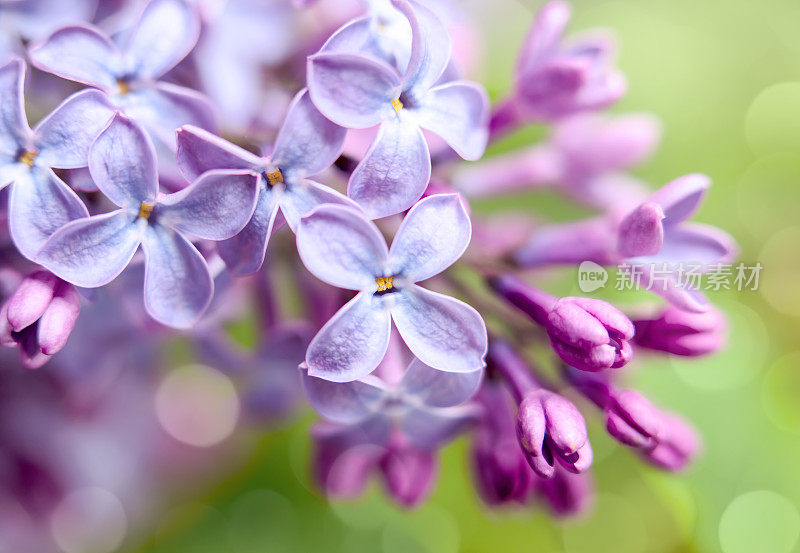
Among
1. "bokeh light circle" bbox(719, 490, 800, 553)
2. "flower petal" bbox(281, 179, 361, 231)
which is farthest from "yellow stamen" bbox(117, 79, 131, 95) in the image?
"bokeh light circle" bbox(719, 490, 800, 553)

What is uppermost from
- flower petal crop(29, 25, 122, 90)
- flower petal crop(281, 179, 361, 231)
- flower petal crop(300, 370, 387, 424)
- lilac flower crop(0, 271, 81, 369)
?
flower petal crop(29, 25, 122, 90)

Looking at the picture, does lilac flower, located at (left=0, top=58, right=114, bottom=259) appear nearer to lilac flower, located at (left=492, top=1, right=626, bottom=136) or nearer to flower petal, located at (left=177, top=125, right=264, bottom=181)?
flower petal, located at (left=177, top=125, right=264, bottom=181)

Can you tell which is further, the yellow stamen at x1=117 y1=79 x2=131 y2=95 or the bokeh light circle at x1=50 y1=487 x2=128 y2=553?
the bokeh light circle at x1=50 y1=487 x2=128 y2=553

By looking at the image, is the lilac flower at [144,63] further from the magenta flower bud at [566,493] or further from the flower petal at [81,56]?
the magenta flower bud at [566,493]

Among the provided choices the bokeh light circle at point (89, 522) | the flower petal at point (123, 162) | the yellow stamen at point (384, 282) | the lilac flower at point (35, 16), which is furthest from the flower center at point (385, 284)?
the bokeh light circle at point (89, 522)

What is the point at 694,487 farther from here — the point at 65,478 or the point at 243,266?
the point at 65,478

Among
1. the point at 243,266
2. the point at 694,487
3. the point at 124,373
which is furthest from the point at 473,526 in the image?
the point at 243,266
